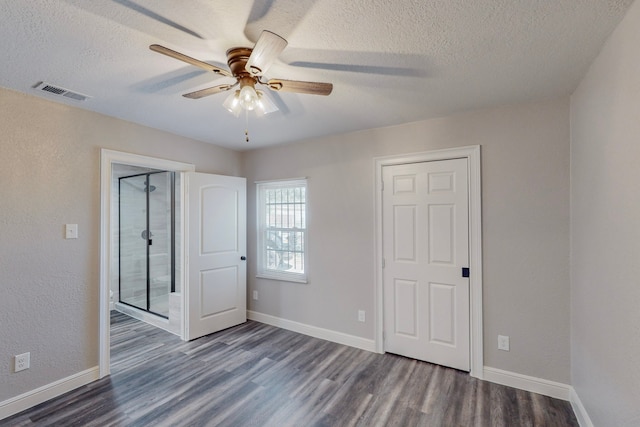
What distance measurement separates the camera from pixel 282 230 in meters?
3.90

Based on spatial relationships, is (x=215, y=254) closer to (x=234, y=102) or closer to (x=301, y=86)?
(x=234, y=102)

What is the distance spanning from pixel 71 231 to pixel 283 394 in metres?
2.24

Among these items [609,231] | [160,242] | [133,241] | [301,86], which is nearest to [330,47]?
[301,86]

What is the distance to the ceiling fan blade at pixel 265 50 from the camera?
4.17ft

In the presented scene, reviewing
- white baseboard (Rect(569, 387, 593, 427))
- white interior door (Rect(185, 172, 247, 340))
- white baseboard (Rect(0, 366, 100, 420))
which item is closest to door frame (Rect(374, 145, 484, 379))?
white baseboard (Rect(569, 387, 593, 427))

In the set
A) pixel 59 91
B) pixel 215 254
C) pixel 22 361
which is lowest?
pixel 22 361

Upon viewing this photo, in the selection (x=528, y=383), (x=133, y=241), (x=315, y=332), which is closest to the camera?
(x=528, y=383)

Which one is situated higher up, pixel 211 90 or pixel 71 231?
pixel 211 90

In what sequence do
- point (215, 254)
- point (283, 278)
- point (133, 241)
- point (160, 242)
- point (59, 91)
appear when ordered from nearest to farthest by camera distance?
1. point (59, 91)
2. point (215, 254)
3. point (283, 278)
4. point (160, 242)
5. point (133, 241)

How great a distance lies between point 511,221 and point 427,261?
802 millimetres

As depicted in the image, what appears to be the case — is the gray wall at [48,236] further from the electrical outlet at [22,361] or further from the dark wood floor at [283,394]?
the dark wood floor at [283,394]

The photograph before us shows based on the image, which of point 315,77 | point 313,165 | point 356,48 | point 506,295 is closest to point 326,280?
point 313,165

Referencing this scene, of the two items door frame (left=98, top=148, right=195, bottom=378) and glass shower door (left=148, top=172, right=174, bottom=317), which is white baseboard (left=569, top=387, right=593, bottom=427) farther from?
glass shower door (left=148, top=172, right=174, bottom=317)

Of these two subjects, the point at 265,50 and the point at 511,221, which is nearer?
the point at 265,50
